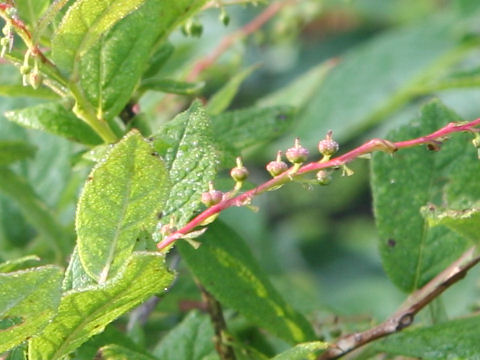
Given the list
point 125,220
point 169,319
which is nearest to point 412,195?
point 125,220

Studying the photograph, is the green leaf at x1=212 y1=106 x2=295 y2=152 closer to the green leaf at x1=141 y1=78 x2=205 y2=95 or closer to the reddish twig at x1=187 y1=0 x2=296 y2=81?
the green leaf at x1=141 y1=78 x2=205 y2=95

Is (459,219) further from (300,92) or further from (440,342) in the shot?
(300,92)

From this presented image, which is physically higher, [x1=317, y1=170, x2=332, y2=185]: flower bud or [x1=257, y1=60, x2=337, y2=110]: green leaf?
[x1=257, y1=60, x2=337, y2=110]: green leaf

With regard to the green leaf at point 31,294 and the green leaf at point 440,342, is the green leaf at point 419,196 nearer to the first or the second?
the green leaf at point 440,342

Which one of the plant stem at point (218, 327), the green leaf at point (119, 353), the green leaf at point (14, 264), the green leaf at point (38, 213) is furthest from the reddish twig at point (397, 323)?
the green leaf at point (38, 213)

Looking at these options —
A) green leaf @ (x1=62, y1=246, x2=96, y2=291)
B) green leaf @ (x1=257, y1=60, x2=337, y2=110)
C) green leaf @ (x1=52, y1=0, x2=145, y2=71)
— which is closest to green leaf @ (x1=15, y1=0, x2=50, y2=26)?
green leaf @ (x1=52, y1=0, x2=145, y2=71)
